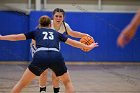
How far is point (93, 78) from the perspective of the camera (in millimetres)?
12070

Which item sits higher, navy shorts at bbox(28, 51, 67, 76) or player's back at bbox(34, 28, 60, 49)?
player's back at bbox(34, 28, 60, 49)

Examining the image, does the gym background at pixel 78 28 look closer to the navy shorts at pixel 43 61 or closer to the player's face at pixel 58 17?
the player's face at pixel 58 17

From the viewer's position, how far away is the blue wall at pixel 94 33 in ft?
53.5

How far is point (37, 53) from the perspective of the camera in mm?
6109

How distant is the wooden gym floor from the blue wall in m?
0.36

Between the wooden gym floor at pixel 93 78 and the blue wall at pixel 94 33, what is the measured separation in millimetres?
359

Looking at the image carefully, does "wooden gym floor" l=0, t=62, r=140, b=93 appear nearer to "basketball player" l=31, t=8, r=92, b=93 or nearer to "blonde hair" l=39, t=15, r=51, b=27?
"basketball player" l=31, t=8, r=92, b=93

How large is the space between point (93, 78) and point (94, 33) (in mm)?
4796

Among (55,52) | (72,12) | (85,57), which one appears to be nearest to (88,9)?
(72,12)

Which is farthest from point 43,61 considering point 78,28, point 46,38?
point 78,28

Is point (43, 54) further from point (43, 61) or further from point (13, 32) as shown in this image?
point (13, 32)

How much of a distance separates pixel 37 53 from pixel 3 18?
1053 centimetres

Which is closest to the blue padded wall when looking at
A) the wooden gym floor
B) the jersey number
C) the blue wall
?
the blue wall

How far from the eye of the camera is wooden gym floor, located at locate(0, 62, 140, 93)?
31.9 ft
